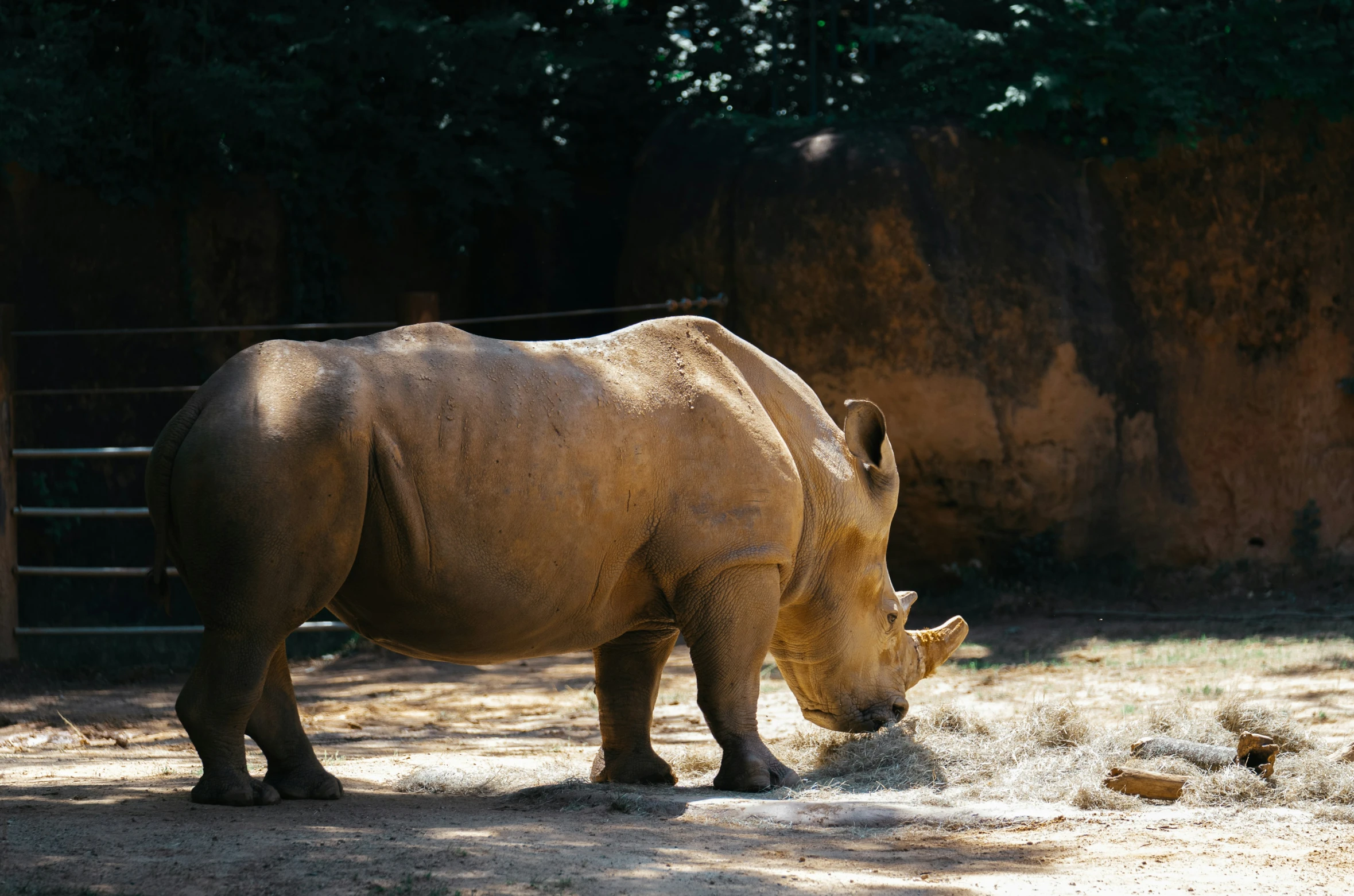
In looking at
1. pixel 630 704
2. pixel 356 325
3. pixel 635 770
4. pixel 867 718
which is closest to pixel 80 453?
pixel 356 325

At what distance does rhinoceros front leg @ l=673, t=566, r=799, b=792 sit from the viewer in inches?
209

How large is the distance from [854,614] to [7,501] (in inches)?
207

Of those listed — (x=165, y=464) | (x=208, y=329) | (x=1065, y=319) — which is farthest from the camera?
(x=1065, y=319)

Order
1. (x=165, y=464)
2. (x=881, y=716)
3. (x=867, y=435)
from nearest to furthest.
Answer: (x=165, y=464) < (x=881, y=716) < (x=867, y=435)

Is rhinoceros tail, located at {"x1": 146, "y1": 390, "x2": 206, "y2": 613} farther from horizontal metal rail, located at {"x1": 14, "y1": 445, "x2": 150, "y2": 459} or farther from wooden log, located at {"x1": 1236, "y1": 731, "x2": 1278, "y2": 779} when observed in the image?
horizontal metal rail, located at {"x1": 14, "y1": 445, "x2": 150, "y2": 459}

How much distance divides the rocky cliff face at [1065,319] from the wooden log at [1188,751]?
5821mm

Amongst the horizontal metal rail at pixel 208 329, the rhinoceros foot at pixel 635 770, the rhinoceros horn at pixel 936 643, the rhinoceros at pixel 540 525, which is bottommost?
the rhinoceros foot at pixel 635 770

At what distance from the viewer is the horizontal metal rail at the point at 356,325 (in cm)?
859

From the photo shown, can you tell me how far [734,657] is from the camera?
17.6 ft

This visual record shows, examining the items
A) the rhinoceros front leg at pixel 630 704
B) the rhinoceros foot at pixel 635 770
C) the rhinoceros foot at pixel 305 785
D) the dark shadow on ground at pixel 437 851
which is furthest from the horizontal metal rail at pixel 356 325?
the dark shadow on ground at pixel 437 851

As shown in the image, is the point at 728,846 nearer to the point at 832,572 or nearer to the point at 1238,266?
the point at 832,572

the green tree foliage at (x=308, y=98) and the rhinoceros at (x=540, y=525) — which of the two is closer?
the rhinoceros at (x=540, y=525)

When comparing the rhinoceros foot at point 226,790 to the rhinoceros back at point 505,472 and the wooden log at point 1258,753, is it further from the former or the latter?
the wooden log at point 1258,753

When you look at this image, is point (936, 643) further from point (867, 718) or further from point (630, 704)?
point (630, 704)
